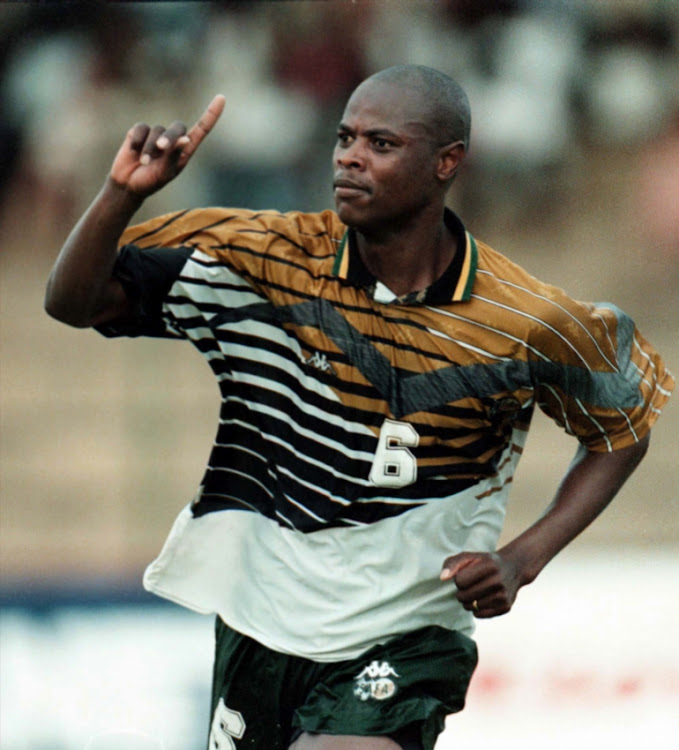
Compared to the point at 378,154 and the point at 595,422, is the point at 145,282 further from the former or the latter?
the point at 595,422

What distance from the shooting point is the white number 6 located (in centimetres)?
337

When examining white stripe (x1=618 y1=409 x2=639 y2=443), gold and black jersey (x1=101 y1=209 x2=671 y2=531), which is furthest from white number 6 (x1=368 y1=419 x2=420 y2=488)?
white stripe (x1=618 y1=409 x2=639 y2=443)

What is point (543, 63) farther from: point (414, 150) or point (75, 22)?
point (414, 150)

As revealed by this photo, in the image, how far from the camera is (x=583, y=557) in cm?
621

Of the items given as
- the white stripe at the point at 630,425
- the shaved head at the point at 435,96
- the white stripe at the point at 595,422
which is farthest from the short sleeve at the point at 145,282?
the white stripe at the point at 630,425

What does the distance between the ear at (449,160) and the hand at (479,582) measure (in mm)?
887

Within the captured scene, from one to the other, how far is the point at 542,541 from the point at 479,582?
31cm

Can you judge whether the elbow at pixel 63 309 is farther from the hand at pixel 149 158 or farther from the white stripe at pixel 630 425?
the white stripe at pixel 630 425

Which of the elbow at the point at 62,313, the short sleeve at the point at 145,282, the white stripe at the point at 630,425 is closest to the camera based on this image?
the elbow at the point at 62,313

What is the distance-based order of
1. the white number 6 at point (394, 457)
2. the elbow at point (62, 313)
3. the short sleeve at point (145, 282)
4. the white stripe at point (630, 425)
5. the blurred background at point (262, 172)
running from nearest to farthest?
1. the elbow at point (62, 313)
2. the short sleeve at point (145, 282)
3. the white number 6 at point (394, 457)
4. the white stripe at point (630, 425)
5. the blurred background at point (262, 172)

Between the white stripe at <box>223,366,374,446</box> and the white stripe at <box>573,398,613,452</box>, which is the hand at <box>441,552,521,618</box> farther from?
the white stripe at <box>573,398,613,452</box>

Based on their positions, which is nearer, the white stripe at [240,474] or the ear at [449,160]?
the ear at [449,160]

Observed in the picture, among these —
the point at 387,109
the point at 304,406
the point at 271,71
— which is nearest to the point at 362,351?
the point at 304,406

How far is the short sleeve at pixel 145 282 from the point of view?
3.26 meters
